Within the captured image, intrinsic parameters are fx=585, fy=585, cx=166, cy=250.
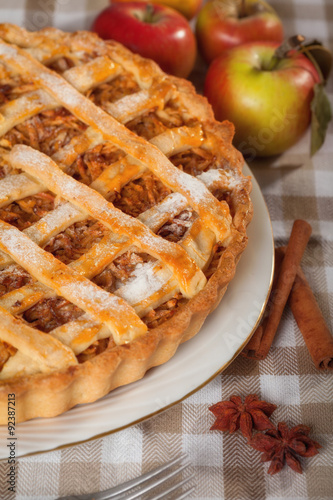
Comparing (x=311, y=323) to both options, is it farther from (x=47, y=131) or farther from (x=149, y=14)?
(x=149, y=14)

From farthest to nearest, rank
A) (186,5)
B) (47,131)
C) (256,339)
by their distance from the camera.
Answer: (186,5) < (47,131) < (256,339)

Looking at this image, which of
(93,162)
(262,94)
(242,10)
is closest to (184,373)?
(93,162)

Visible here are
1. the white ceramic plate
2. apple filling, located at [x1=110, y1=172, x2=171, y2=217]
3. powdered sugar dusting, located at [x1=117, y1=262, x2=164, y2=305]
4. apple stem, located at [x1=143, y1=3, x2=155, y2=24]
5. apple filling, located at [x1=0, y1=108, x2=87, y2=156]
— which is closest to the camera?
the white ceramic plate

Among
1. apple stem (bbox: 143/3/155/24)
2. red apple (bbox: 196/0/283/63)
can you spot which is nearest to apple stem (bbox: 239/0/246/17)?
red apple (bbox: 196/0/283/63)

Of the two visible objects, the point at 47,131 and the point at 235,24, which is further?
the point at 235,24

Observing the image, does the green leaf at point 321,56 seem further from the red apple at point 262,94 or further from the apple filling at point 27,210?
the apple filling at point 27,210

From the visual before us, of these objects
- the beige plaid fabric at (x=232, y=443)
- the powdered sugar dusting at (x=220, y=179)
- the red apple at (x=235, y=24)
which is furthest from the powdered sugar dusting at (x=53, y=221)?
the red apple at (x=235, y=24)

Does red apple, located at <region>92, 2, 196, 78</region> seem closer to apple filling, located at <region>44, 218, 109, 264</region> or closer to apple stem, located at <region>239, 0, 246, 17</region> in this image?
apple stem, located at <region>239, 0, 246, 17</region>
